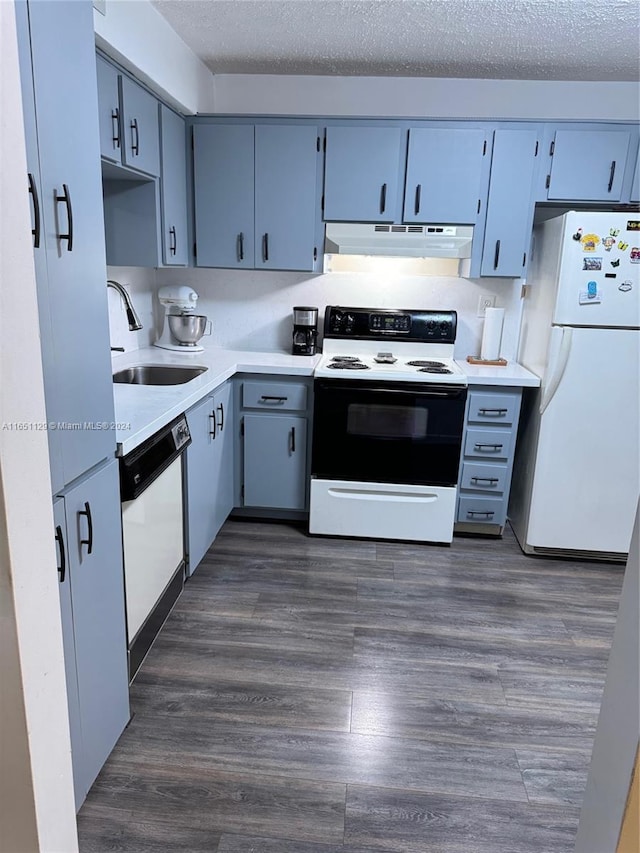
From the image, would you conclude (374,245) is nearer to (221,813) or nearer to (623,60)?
(623,60)

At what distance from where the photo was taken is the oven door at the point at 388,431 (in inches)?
118

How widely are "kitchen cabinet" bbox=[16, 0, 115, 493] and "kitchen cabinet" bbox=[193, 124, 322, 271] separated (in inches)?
72.6

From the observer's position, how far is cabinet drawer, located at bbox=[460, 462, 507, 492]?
10.3ft

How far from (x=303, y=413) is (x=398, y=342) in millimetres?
779

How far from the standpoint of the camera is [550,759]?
69.7 inches

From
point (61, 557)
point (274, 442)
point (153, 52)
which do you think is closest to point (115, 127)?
point (153, 52)

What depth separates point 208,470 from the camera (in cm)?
276

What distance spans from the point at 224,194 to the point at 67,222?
6.91 ft

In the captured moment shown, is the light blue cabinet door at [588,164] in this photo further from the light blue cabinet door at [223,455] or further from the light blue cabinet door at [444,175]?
the light blue cabinet door at [223,455]

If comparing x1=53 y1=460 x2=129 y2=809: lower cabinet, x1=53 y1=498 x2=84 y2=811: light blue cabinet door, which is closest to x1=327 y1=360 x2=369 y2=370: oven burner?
x1=53 y1=460 x2=129 y2=809: lower cabinet

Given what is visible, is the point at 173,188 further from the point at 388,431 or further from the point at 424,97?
the point at 388,431

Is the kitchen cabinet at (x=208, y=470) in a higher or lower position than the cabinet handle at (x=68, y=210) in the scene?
lower

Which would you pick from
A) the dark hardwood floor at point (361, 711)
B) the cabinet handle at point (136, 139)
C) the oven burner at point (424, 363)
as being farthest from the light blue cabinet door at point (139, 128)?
the dark hardwood floor at point (361, 711)

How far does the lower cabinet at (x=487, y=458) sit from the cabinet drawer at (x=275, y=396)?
0.92 meters
